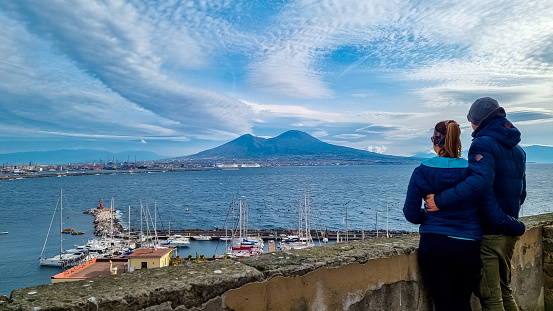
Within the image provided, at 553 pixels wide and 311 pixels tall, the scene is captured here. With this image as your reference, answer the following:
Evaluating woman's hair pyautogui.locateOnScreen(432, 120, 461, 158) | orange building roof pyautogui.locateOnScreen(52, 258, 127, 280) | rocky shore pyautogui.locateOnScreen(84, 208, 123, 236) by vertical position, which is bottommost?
rocky shore pyautogui.locateOnScreen(84, 208, 123, 236)

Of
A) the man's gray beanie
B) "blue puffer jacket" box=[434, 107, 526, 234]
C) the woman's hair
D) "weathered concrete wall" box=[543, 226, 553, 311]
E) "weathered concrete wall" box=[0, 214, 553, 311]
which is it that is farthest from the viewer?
"weathered concrete wall" box=[543, 226, 553, 311]

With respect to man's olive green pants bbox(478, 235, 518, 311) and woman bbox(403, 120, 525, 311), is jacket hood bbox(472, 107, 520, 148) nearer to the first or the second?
woman bbox(403, 120, 525, 311)

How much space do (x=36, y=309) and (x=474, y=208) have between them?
2456mm

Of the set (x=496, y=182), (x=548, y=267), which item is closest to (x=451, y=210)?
(x=496, y=182)

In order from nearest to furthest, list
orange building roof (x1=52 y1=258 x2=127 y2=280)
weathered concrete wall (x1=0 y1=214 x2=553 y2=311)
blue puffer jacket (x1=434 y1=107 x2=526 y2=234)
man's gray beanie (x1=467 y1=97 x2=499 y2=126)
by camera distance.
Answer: weathered concrete wall (x1=0 y1=214 x2=553 y2=311) → blue puffer jacket (x1=434 y1=107 x2=526 y2=234) → man's gray beanie (x1=467 y1=97 x2=499 y2=126) → orange building roof (x1=52 y1=258 x2=127 y2=280)

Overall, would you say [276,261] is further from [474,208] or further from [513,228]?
[513,228]

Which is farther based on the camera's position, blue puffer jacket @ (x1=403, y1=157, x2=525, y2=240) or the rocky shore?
the rocky shore

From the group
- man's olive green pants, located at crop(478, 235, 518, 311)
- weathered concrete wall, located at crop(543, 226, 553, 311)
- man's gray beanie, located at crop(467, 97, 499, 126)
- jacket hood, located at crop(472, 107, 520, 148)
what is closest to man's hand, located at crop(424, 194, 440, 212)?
man's olive green pants, located at crop(478, 235, 518, 311)

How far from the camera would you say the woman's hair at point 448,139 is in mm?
2477

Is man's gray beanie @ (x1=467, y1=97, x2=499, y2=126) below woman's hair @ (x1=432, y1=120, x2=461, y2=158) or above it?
above

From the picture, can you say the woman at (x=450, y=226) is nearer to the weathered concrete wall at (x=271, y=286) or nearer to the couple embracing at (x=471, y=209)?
the couple embracing at (x=471, y=209)

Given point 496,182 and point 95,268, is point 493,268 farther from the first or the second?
point 95,268

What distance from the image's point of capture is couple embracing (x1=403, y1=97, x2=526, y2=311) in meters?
2.37

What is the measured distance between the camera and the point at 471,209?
240 centimetres
